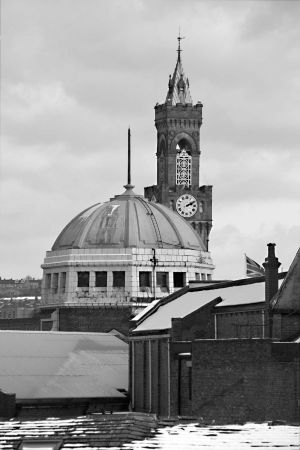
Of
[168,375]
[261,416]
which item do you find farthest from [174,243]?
[261,416]

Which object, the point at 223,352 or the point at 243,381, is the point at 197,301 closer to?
the point at 223,352

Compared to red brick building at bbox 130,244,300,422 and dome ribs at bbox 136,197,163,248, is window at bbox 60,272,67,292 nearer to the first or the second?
dome ribs at bbox 136,197,163,248

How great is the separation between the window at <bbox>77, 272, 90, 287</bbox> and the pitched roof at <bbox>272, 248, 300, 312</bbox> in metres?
46.5

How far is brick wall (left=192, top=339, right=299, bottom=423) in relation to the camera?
79.6m

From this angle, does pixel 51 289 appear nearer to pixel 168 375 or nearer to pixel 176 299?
pixel 176 299

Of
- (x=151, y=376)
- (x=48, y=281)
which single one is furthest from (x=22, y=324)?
(x=151, y=376)

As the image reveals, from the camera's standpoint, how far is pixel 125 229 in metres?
133

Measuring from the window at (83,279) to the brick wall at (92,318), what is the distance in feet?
6.54

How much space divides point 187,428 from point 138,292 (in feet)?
207

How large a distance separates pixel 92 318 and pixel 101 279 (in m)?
3.32

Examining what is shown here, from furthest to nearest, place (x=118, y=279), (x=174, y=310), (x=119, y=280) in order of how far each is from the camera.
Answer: (x=118, y=279) → (x=119, y=280) → (x=174, y=310)

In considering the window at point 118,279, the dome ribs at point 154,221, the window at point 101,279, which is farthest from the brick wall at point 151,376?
the dome ribs at point 154,221

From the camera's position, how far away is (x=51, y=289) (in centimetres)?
13538

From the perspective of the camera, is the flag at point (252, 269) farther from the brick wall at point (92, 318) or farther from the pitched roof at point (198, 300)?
the brick wall at point (92, 318)
